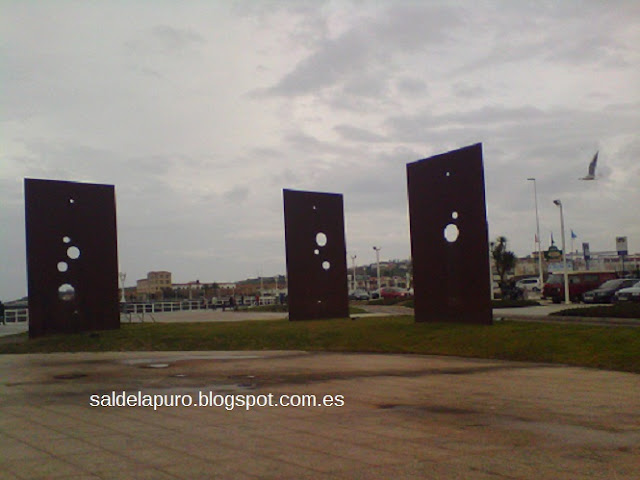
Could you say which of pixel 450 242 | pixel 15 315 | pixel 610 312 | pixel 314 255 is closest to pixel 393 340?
pixel 450 242

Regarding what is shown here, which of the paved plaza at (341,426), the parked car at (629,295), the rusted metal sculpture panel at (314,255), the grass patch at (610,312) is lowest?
the paved plaza at (341,426)

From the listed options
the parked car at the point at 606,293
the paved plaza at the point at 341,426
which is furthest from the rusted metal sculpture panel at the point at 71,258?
the parked car at the point at 606,293

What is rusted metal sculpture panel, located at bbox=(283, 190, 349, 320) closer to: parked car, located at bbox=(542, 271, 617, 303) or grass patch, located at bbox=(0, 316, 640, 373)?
grass patch, located at bbox=(0, 316, 640, 373)

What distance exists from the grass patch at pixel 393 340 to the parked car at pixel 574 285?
1487 cm

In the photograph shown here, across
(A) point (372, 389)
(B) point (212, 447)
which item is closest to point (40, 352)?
(A) point (372, 389)

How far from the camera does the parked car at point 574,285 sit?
3344cm

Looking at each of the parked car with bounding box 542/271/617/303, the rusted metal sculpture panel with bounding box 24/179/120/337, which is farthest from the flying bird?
the rusted metal sculpture panel with bounding box 24/179/120/337

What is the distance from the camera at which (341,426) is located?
730 centimetres

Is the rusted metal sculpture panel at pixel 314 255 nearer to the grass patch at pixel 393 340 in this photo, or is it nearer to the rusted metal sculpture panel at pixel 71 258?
the grass patch at pixel 393 340

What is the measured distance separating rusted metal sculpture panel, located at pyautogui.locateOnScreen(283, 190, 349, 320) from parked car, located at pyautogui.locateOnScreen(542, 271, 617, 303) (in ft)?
44.6

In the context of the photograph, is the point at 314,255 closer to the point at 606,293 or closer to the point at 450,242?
the point at 450,242

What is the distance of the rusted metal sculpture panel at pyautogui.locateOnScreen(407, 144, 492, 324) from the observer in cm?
1794

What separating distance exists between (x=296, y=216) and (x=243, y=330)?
581 cm

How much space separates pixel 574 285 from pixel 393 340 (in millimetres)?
20533
